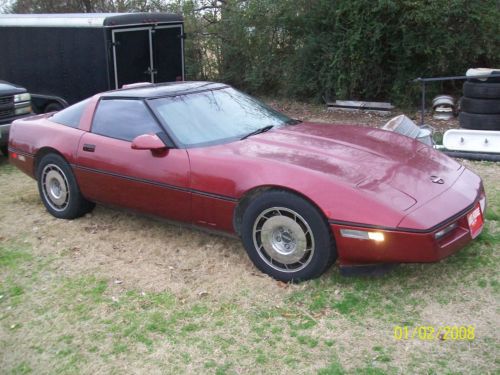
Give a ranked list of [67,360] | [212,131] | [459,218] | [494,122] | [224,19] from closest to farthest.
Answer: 1. [67,360]
2. [459,218]
3. [212,131]
4. [494,122]
5. [224,19]

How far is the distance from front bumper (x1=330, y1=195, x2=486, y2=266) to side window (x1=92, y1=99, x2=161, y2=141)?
1944mm

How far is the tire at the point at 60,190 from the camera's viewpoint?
5574 millimetres

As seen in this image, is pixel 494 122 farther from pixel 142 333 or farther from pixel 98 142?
pixel 142 333

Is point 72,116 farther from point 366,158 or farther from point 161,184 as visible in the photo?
point 366,158

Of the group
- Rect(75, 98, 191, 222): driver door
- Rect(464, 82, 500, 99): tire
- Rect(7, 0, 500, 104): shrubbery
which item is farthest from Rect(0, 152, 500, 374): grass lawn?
Rect(7, 0, 500, 104): shrubbery

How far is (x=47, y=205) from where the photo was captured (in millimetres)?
5918

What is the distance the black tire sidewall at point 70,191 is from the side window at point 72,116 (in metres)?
0.35

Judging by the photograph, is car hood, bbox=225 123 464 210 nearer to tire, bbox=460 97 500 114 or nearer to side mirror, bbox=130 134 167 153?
side mirror, bbox=130 134 167 153

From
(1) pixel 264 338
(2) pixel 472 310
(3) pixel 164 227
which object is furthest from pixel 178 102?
(2) pixel 472 310

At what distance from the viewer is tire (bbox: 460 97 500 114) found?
8047mm

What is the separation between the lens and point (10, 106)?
8484 mm

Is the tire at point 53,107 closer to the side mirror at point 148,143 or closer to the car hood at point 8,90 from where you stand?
the car hood at point 8,90

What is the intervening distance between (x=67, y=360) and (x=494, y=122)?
6744 mm

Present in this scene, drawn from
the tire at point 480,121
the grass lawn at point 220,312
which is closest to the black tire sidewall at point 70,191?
the grass lawn at point 220,312
